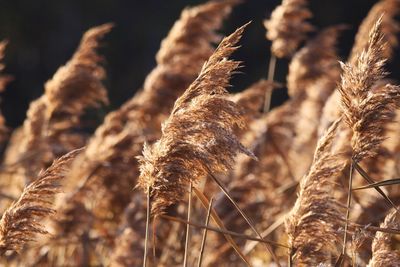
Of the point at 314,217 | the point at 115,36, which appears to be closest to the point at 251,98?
the point at 314,217

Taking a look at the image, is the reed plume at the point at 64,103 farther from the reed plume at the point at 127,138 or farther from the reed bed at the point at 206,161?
the reed plume at the point at 127,138

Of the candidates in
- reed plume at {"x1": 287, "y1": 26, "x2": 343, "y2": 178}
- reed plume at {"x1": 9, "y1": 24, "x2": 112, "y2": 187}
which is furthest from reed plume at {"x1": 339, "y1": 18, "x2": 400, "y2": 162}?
reed plume at {"x1": 287, "y1": 26, "x2": 343, "y2": 178}

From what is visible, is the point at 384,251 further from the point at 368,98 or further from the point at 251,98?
the point at 251,98

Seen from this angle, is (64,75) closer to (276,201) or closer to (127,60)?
(276,201)

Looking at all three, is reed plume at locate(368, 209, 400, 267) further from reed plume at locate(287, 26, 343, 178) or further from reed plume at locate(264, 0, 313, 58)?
reed plume at locate(264, 0, 313, 58)

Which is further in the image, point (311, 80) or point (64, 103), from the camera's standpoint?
point (311, 80)

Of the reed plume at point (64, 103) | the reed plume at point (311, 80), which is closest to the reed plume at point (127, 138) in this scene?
the reed plume at point (64, 103)

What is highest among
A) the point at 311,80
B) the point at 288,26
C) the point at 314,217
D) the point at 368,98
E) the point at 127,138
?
the point at 288,26
